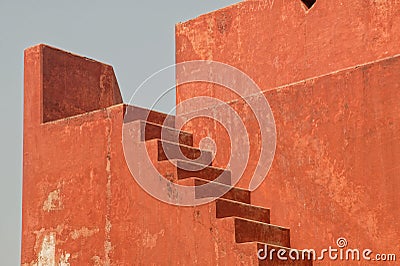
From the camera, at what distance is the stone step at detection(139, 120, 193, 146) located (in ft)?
25.2

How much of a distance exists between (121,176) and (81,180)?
61 cm

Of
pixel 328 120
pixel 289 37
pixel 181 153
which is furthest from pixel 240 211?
pixel 289 37

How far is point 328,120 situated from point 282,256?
1275 mm

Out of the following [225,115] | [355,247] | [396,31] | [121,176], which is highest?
[396,31]

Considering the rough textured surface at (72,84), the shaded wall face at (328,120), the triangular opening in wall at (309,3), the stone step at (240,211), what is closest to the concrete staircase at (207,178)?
the stone step at (240,211)

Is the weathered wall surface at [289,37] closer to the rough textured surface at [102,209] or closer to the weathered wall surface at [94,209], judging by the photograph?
the rough textured surface at [102,209]

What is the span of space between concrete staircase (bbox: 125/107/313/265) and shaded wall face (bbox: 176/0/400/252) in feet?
0.47

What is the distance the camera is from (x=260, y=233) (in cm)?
689

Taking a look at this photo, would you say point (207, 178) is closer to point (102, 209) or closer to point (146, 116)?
point (146, 116)

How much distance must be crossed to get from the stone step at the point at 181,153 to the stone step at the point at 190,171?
0.18 meters

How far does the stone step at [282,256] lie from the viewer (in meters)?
6.41

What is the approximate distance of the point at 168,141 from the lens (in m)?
7.78

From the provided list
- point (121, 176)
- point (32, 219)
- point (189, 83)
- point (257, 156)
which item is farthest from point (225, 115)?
point (32, 219)

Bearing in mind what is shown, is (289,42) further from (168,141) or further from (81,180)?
(81,180)
